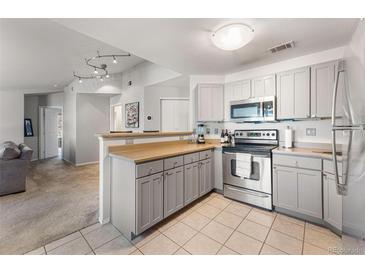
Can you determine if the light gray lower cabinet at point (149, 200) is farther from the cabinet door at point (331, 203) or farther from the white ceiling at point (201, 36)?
the cabinet door at point (331, 203)

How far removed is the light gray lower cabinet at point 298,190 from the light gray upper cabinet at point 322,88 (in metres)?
0.89

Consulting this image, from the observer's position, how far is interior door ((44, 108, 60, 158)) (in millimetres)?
6332

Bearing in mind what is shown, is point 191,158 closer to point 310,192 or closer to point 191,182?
point 191,182

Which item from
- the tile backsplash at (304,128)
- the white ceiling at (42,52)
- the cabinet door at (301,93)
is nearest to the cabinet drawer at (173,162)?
the tile backsplash at (304,128)

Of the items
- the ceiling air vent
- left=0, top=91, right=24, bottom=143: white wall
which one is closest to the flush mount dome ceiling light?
the ceiling air vent

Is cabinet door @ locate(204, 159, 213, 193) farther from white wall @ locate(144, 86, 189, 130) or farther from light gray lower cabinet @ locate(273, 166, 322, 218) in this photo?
white wall @ locate(144, 86, 189, 130)

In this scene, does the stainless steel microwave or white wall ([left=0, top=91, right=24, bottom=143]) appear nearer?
the stainless steel microwave

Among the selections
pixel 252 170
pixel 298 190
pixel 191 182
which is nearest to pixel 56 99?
pixel 191 182

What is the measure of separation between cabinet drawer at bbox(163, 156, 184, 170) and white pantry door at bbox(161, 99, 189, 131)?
2.53 metres

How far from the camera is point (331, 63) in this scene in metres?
2.12

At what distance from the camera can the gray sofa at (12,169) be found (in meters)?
2.81

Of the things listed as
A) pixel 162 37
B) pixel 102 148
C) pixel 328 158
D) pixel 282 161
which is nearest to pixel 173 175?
pixel 102 148
